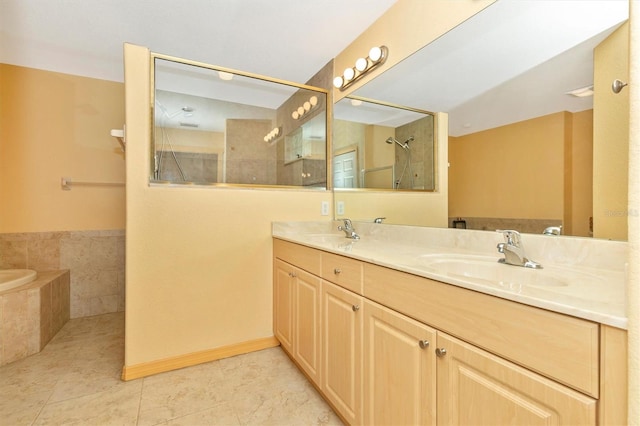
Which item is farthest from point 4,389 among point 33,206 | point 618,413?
point 618,413

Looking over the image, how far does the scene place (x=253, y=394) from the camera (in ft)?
5.19

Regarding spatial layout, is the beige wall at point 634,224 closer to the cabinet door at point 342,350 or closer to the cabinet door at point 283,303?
the cabinet door at point 342,350

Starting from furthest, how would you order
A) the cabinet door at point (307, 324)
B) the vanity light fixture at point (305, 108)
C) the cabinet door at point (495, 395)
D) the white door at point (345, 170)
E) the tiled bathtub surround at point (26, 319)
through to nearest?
the vanity light fixture at point (305, 108) → the white door at point (345, 170) → the tiled bathtub surround at point (26, 319) → the cabinet door at point (307, 324) → the cabinet door at point (495, 395)

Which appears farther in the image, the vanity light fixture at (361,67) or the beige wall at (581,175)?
the vanity light fixture at (361,67)

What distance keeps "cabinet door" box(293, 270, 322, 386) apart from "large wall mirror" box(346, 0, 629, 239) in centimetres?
83

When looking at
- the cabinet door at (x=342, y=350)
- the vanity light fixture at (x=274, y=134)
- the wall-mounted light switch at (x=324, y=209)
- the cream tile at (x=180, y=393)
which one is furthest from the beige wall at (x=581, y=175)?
the vanity light fixture at (x=274, y=134)

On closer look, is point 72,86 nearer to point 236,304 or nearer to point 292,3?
point 292,3

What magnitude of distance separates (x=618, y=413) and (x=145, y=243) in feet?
6.66

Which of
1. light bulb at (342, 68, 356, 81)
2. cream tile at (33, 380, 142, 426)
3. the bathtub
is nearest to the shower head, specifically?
light bulb at (342, 68, 356, 81)

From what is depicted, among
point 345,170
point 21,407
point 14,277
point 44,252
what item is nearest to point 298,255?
point 345,170

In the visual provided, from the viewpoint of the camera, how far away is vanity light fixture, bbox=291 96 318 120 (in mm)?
2453

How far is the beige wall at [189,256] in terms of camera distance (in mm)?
1720

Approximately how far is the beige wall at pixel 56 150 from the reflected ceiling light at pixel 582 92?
3.37m

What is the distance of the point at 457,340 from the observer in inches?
A: 31.4
